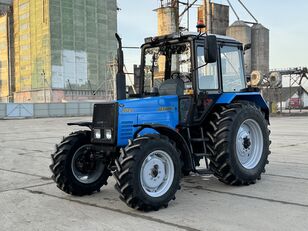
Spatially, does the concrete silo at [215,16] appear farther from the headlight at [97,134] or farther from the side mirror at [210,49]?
the headlight at [97,134]

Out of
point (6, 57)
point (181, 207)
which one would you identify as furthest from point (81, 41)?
point (181, 207)

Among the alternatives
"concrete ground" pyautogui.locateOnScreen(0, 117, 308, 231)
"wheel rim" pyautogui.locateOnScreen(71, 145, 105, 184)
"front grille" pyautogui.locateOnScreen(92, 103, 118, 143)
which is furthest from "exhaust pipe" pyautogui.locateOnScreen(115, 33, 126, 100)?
"concrete ground" pyautogui.locateOnScreen(0, 117, 308, 231)

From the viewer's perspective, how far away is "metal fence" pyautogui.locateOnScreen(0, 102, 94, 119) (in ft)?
163

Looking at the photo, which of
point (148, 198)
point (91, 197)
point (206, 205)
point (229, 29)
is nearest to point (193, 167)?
point (206, 205)

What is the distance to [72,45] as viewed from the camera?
66812 mm

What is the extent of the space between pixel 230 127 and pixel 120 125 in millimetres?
→ 1905

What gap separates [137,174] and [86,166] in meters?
1.78

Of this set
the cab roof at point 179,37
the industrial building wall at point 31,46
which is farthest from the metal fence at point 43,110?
the cab roof at point 179,37

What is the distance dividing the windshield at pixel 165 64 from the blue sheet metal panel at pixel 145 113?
0.67 metres

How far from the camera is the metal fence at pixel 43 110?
49750mm

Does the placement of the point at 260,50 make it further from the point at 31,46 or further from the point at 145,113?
the point at 145,113

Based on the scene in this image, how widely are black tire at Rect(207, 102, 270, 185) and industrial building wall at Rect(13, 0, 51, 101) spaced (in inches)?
2355

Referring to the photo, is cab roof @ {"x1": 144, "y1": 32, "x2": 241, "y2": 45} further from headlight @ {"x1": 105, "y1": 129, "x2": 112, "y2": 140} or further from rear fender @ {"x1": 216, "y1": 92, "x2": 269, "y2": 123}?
headlight @ {"x1": 105, "y1": 129, "x2": 112, "y2": 140}

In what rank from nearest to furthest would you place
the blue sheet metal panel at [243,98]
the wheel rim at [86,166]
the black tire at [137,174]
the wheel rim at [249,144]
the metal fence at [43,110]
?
the black tire at [137,174] → the wheel rim at [86,166] → the blue sheet metal panel at [243,98] → the wheel rim at [249,144] → the metal fence at [43,110]
